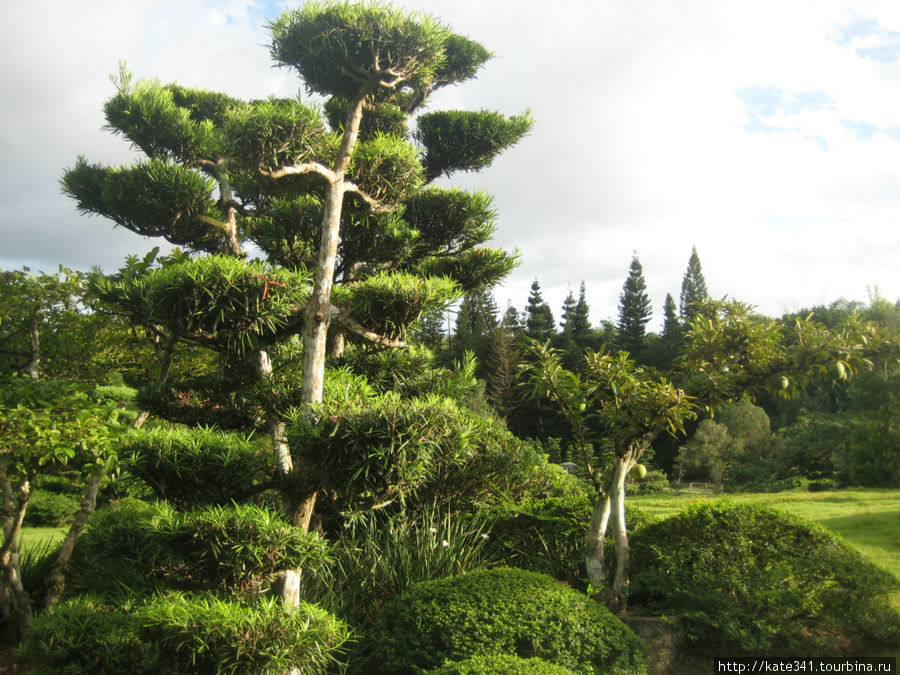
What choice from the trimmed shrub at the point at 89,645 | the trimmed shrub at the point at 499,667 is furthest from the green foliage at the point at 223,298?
the trimmed shrub at the point at 499,667

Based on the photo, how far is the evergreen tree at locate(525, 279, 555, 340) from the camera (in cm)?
3427

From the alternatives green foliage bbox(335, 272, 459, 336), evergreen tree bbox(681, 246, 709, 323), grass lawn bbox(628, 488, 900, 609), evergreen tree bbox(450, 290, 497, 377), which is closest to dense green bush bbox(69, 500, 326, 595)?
green foliage bbox(335, 272, 459, 336)

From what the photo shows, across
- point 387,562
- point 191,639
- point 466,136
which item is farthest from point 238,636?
point 466,136

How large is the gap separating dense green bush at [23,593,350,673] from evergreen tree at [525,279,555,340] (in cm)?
3065

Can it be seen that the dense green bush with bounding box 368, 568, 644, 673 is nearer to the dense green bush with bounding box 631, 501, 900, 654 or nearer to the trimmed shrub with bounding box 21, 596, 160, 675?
the dense green bush with bounding box 631, 501, 900, 654

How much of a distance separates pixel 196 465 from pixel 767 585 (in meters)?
3.81

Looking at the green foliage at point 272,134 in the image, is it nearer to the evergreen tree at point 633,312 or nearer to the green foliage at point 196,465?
the green foliage at point 196,465

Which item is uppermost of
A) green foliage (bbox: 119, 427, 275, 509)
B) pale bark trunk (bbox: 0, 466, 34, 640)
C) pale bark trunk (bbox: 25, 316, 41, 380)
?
pale bark trunk (bbox: 25, 316, 41, 380)

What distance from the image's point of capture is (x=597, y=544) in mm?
4145

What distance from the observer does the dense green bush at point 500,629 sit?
3.08m

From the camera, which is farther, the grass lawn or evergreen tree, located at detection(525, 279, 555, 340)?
evergreen tree, located at detection(525, 279, 555, 340)

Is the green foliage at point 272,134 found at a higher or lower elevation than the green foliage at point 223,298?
higher

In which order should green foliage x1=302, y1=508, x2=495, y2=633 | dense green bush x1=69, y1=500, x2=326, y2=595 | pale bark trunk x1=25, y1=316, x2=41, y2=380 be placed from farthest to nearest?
1. pale bark trunk x1=25, y1=316, x2=41, y2=380
2. green foliage x1=302, y1=508, x2=495, y2=633
3. dense green bush x1=69, y1=500, x2=326, y2=595

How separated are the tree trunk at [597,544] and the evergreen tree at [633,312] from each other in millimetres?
30494
